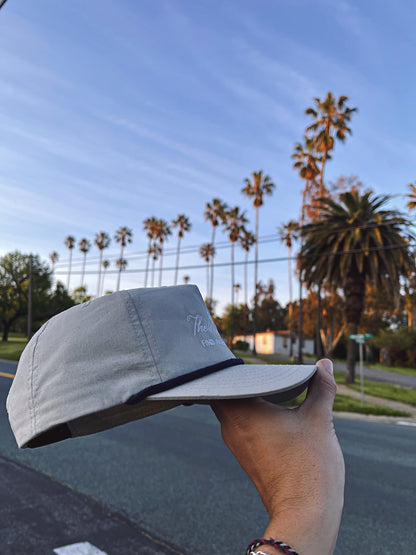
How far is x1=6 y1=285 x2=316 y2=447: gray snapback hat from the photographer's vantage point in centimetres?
112

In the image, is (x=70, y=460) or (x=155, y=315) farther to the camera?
(x=70, y=460)

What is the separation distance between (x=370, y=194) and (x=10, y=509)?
2556cm

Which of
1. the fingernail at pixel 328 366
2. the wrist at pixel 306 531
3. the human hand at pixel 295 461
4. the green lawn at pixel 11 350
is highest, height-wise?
the fingernail at pixel 328 366

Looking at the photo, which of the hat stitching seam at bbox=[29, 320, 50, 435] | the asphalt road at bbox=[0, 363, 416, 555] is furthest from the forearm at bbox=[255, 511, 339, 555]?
the asphalt road at bbox=[0, 363, 416, 555]

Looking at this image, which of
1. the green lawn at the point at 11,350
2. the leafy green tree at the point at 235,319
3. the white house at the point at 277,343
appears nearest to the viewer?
the green lawn at the point at 11,350

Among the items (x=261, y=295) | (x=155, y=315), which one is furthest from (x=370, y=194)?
(x=261, y=295)

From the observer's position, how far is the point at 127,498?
5570mm

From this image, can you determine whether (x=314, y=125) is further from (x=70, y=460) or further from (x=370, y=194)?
(x=70, y=460)

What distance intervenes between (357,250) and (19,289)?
50.9m

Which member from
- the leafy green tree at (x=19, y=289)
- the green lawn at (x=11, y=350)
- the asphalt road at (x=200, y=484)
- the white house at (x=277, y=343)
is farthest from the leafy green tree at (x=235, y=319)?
the asphalt road at (x=200, y=484)

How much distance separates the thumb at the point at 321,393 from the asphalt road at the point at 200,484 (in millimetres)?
3770

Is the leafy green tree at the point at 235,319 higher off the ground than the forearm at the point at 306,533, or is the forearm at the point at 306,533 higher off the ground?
the leafy green tree at the point at 235,319

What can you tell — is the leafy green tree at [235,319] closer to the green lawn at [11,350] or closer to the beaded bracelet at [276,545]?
the green lawn at [11,350]

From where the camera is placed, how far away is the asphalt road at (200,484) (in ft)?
15.4
